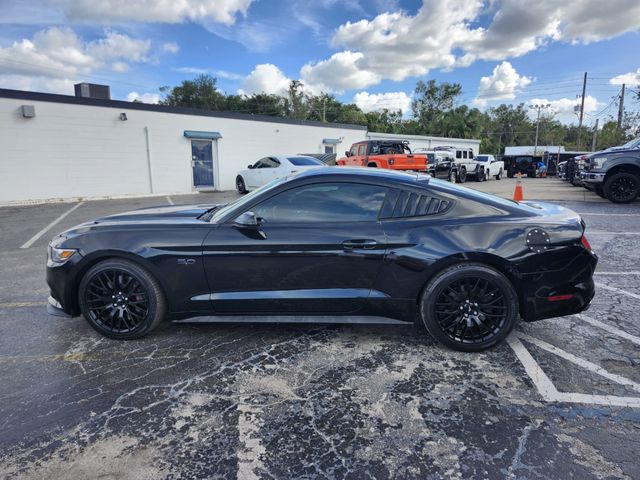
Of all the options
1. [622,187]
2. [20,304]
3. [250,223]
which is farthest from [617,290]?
[622,187]

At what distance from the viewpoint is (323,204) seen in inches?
131

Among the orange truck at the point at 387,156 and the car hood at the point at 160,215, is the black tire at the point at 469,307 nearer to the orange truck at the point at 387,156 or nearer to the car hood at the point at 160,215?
the car hood at the point at 160,215

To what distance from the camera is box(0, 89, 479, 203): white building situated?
13.4 m

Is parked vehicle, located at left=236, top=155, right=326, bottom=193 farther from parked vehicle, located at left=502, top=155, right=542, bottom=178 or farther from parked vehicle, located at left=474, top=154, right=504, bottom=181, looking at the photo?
parked vehicle, located at left=502, top=155, right=542, bottom=178

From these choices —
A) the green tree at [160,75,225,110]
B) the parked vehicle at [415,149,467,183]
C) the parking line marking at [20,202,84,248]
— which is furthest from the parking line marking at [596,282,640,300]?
the green tree at [160,75,225,110]

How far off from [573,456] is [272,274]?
2194 millimetres

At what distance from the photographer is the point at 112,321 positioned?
3.41 meters

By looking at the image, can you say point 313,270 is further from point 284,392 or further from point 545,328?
point 545,328

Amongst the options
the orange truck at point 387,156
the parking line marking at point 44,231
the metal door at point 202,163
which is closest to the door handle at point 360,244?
the parking line marking at point 44,231

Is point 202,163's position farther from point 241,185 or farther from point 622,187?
point 622,187

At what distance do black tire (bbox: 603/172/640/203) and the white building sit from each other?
1420 centimetres

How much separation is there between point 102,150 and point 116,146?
0.52 metres

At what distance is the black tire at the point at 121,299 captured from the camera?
130 inches

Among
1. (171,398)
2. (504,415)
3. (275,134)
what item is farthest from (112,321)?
(275,134)
